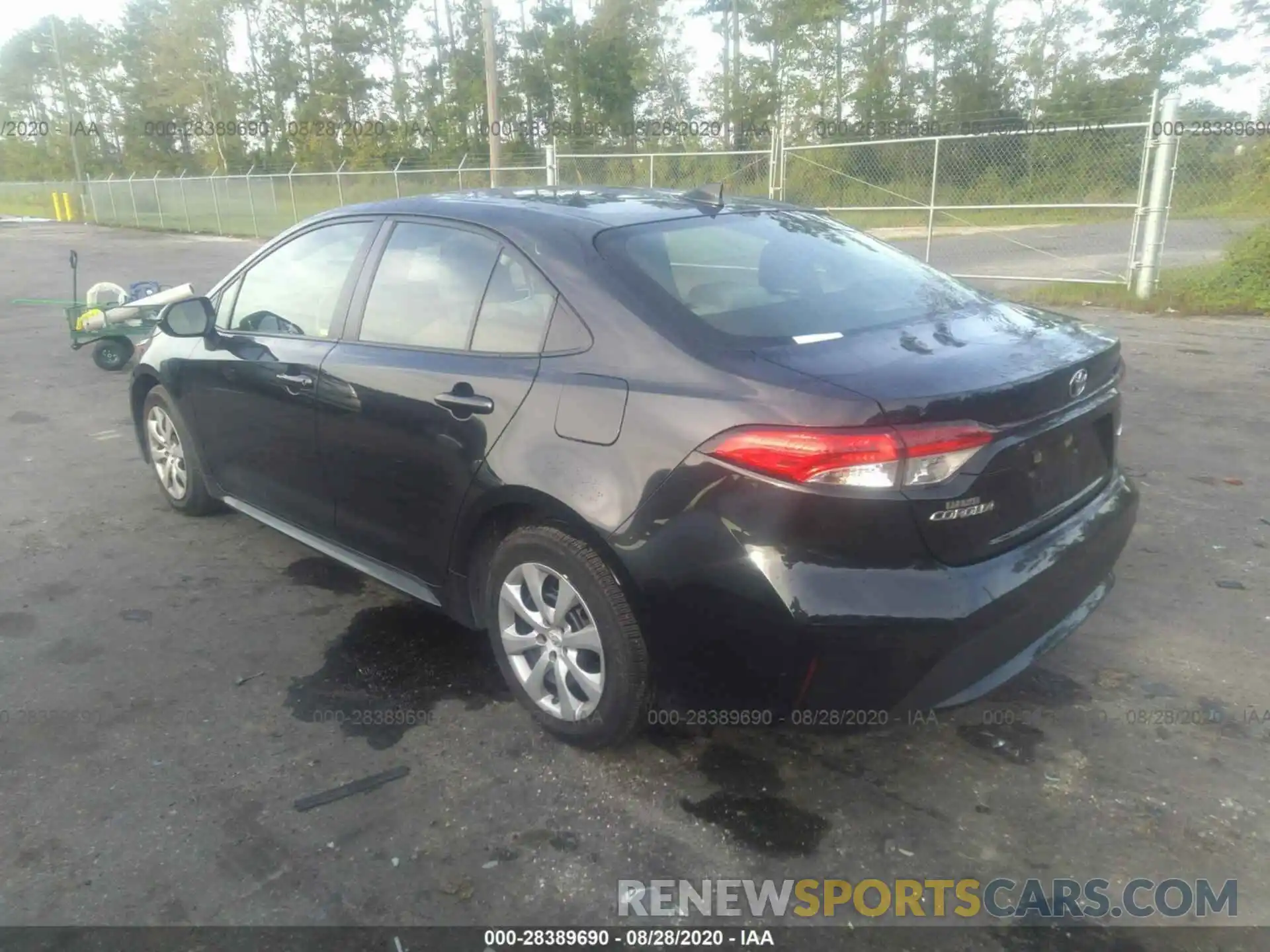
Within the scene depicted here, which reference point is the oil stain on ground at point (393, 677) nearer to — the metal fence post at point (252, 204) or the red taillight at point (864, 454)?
the red taillight at point (864, 454)

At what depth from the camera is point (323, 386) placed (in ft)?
11.9

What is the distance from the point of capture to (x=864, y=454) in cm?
233

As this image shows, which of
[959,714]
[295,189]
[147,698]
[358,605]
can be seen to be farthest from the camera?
[295,189]

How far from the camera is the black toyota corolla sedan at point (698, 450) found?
2.38 metres

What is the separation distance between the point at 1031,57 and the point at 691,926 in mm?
38118

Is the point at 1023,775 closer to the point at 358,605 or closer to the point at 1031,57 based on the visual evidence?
the point at 358,605

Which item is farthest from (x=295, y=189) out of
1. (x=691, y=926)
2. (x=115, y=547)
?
(x=691, y=926)

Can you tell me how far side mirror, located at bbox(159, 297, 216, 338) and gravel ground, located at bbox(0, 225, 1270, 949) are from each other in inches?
42.7

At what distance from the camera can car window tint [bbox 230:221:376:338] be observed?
377 centimetres

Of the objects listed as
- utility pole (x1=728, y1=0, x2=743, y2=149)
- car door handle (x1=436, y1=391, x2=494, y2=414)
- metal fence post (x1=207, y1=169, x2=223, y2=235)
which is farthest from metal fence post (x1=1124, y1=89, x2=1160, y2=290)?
metal fence post (x1=207, y1=169, x2=223, y2=235)

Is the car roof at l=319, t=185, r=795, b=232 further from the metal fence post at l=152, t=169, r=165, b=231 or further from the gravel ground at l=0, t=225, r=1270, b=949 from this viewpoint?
the metal fence post at l=152, t=169, r=165, b=231

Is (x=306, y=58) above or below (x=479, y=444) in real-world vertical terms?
above

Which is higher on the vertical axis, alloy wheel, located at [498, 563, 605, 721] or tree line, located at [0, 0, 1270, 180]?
tree line, located at [0, 0, 1270, 180]

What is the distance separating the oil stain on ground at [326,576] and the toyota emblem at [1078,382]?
9.71ft
